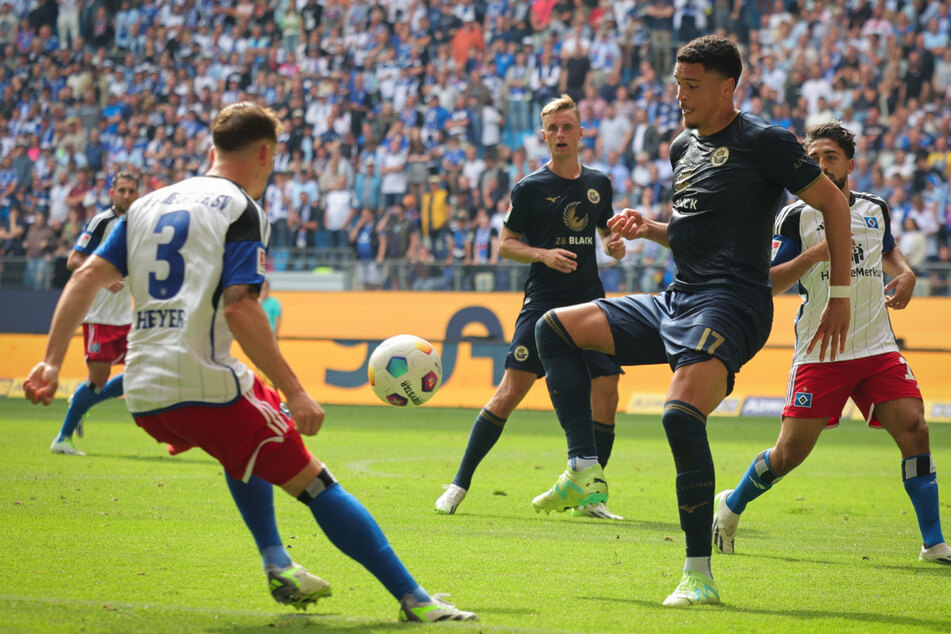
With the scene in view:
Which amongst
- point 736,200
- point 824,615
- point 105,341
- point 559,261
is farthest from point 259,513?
point 105,341

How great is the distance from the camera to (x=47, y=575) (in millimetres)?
5031

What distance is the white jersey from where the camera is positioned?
253 inches

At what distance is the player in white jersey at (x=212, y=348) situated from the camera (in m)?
4.14

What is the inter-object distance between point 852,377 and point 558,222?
7.96 feet

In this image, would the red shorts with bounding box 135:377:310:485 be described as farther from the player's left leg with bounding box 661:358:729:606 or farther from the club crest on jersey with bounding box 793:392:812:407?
the club crest on jersey with bounding box 793:392:812:407

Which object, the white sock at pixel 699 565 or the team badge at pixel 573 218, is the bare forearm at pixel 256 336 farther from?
the team badge at pixel 573 218

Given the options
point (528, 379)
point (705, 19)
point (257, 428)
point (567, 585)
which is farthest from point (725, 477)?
point (705, 19)

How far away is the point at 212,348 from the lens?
419 centimetres

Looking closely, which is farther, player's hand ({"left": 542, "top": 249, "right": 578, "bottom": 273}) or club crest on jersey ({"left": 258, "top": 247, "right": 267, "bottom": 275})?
player's hand ({"left": 542, "top": 249, "right": 578, "bottom": 273})

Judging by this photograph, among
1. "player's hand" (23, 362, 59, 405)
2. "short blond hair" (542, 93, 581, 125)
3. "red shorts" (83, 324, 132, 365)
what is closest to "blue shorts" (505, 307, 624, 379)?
"short blond hair" (542, 93, 581, 125)

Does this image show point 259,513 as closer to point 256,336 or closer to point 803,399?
point 256,336

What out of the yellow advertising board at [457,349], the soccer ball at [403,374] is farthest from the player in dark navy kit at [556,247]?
the yellow advertising board at [457,349]

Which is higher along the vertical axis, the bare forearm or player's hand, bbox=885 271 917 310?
player's hand, bbox=885 271 917 310

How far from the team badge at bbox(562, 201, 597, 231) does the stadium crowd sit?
9394mm
